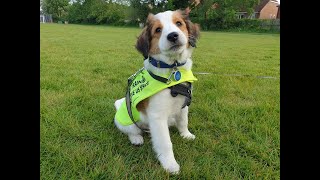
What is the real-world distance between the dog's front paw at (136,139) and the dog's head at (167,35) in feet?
2.54

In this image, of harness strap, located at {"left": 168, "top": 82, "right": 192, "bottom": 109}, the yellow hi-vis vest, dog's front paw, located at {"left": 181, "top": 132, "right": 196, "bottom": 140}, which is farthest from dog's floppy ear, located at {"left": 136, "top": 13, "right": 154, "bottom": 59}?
dog's front paw, located at {"left": 181, "top": 132, "right": 196, "bottom": 140}

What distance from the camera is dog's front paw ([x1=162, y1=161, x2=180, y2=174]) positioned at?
2.19 m

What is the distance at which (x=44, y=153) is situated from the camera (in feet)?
8.01

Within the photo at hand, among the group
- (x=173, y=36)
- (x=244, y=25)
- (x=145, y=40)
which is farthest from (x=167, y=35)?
(x=244, y=25)

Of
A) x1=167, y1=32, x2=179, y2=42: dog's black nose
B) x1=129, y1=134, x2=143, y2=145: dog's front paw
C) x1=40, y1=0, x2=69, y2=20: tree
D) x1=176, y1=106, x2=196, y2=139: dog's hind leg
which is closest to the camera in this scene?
x1=167, y1=32, x2=179, y2=42: dog's black nose

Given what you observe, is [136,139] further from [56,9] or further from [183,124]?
[56,9]

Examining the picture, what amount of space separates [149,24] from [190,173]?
1.28 m

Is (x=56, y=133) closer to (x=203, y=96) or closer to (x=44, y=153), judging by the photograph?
(x=44, y=153)

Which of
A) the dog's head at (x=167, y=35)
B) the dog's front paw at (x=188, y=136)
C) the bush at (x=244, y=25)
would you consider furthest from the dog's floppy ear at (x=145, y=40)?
the bush at (x=244, y=25)

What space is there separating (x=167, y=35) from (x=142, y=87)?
1.58 ft

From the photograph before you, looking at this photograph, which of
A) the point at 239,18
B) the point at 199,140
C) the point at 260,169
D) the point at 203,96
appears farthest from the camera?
the point at 239,18

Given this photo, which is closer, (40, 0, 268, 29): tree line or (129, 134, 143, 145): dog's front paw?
(129, 134, 143, 145): dog's front paw

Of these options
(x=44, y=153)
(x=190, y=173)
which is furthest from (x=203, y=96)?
(x=44, y=153)

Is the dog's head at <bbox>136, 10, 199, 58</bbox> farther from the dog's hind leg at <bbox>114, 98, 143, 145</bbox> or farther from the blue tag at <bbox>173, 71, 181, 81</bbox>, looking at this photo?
the dog's hind leg at <bbox>114, 98, 143, 145</bbox>
